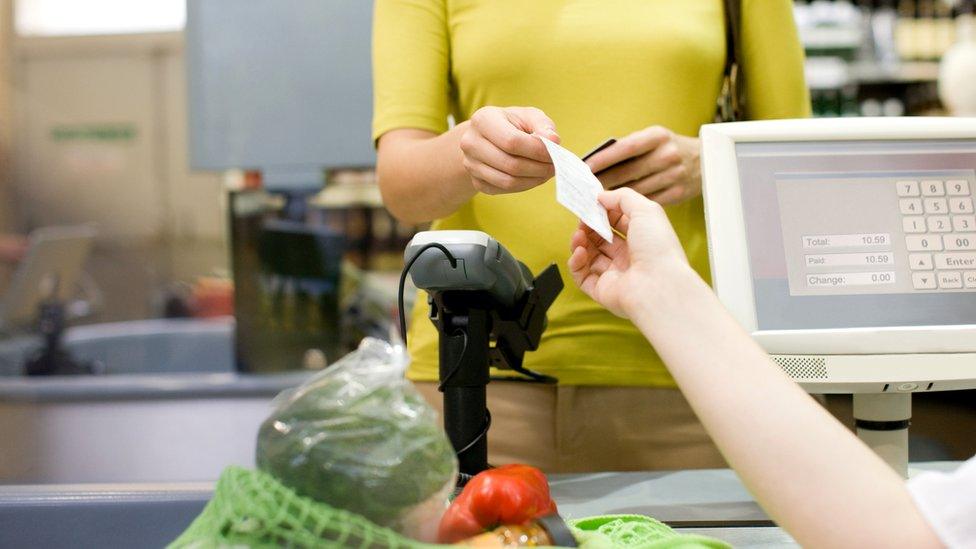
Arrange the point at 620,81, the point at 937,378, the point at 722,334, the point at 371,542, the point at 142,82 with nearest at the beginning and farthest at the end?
the point at 371,542
the point at 722,334
the point at 937,378
the point at 620,81
the point at 142,82

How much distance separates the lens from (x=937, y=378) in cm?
105

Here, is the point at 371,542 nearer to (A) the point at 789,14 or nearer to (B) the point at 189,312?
(A) the point at 789,14

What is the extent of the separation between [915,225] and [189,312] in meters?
5.77

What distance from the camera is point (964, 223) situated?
3.59 feet

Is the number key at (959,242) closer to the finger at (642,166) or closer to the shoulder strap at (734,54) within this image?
the finger at (642,166)

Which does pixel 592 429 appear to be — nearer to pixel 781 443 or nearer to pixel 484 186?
pixel 484 186

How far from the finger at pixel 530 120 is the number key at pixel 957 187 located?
0.45 m

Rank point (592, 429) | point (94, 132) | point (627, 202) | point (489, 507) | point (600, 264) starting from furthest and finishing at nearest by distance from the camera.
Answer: point (94, 132)
point (592, 429)
point (600, 264)
point (627, 202)
point (489, 507)

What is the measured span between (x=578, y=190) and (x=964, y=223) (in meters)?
0.47

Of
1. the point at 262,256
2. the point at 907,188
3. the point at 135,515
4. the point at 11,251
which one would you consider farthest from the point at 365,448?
the point at 11,251

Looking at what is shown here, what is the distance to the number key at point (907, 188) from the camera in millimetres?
1094

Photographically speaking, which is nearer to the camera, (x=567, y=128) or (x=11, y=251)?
(x=567, y=128)

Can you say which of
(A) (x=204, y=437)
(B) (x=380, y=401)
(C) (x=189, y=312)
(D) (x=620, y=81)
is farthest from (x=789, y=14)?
(C) (x=189, y=312)

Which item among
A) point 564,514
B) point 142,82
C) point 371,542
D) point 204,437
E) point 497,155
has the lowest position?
point 204,437
